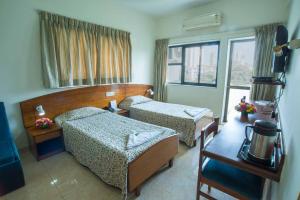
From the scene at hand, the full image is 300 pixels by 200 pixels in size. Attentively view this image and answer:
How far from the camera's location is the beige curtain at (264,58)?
2.95 meters

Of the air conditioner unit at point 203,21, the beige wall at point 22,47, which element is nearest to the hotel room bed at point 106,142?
the beige wall at point 22,47

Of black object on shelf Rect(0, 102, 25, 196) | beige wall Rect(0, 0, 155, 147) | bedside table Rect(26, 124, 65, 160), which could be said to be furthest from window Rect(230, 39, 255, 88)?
black object on shelf Rect(0, 102, 25, 196)

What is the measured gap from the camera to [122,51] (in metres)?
3.74

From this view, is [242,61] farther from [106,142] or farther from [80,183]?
[80,183]

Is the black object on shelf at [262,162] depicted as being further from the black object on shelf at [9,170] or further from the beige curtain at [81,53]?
the beige curtain at [81,53]

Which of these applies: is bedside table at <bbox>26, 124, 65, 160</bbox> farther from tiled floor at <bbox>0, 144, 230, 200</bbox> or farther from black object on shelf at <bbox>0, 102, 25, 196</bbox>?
black object on shelf at <bbox>0, 102, 25, 196</bbox>

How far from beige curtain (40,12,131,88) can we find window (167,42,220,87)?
1432 millimetres

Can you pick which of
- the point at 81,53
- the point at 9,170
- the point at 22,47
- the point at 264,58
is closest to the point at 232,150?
the point at 9,170

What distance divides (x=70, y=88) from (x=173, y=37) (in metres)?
2.94

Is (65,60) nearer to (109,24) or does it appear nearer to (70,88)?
(70,88)

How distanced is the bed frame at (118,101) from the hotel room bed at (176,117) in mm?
445

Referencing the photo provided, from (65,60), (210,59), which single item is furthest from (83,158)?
(210,59)

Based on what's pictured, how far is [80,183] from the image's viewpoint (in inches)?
77.2

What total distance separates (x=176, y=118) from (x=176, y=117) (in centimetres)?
2
